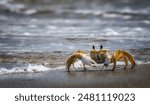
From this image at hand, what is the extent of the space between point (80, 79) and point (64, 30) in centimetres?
451

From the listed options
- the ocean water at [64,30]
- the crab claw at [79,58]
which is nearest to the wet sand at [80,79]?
the crab claw at [79,58]

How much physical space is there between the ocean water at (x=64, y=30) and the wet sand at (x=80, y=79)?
1.35 ft

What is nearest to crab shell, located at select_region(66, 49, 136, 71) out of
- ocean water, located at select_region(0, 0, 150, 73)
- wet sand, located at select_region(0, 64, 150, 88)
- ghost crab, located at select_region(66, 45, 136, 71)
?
ghost crab, located at select_region(66, 45, 136, 71)

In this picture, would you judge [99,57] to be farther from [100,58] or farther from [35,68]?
[35,68]

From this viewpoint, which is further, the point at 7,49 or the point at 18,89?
the point at 7,49

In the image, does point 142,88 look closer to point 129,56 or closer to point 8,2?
point 129,56

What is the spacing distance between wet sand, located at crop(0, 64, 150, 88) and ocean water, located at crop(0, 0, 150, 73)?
1.35ft

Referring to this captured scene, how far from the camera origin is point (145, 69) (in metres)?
8.74

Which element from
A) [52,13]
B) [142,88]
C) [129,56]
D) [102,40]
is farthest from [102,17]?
[142,88]

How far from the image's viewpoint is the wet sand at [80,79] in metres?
7.89

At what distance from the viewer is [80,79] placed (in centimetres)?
817

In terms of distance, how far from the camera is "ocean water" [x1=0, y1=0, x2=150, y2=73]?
9497 mm

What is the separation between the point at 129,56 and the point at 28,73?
5.65 ft

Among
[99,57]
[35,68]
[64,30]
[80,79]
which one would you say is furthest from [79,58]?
[64,30]
